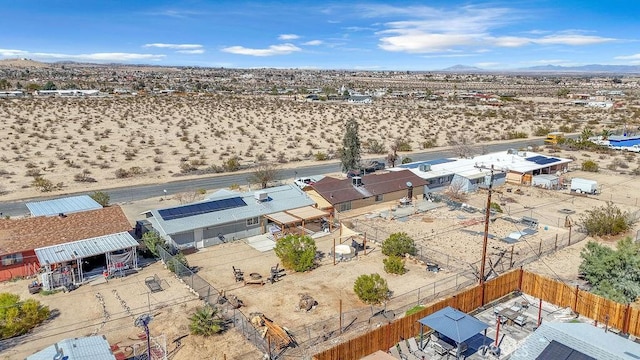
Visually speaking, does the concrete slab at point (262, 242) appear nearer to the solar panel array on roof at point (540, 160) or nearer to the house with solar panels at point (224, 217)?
the house with solar panels at point (224, 217)

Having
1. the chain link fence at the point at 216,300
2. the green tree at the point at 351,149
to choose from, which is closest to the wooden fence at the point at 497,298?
the chain link fence at the point at 216,300

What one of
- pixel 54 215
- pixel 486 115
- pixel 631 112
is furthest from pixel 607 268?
pixel 631 112

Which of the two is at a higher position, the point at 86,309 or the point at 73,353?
the point at 73,353

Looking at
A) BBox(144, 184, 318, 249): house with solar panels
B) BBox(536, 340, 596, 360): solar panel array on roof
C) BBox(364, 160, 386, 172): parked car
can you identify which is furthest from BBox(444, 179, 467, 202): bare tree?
BBox(536, 340, 596, 360): solar panel array on roof

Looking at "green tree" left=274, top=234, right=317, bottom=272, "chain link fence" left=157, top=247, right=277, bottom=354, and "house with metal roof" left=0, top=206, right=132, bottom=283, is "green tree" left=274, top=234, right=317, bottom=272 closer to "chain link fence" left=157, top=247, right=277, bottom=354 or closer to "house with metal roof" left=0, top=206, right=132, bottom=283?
"chain link fence" left=157, top=247, right=277, bottom=354

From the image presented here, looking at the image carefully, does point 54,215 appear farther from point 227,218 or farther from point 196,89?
point 196,89

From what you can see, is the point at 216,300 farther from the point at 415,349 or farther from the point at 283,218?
the point at 283,218
